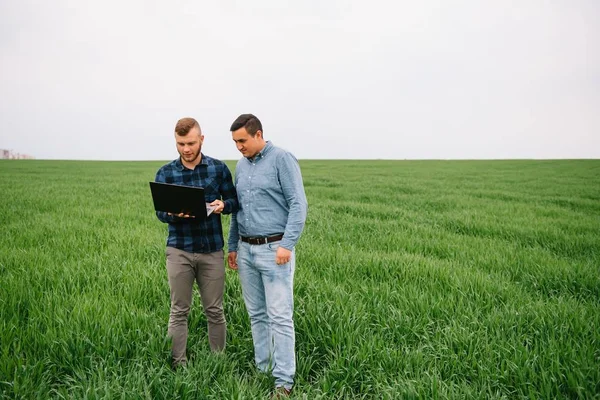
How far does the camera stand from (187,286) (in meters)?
2.88

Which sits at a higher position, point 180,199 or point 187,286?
point 180,199

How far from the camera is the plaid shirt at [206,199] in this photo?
2.86 meters

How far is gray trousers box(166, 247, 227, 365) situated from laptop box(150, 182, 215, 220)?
1.29 feet

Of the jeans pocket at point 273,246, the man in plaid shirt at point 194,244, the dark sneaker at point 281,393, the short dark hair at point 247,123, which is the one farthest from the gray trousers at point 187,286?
the short dark hair at point 247,123

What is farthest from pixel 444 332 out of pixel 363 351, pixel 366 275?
pixel 366 275

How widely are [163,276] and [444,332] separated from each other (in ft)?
10.7

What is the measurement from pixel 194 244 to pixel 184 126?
93 centimetres

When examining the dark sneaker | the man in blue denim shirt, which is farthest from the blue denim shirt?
the dark sneaker

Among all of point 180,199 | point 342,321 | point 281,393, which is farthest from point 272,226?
point 342,321

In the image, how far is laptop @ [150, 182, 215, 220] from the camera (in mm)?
2547

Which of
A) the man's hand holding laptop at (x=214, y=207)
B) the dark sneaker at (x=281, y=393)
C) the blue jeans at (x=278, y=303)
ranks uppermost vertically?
the man's hand holding laptop at (x=214, y=207)

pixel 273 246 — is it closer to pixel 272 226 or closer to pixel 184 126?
pixel 272 226

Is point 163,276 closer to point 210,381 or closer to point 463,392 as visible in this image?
point 210,381

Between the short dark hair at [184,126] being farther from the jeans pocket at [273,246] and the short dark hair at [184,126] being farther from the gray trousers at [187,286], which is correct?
the jeans pocket at [273,246]
